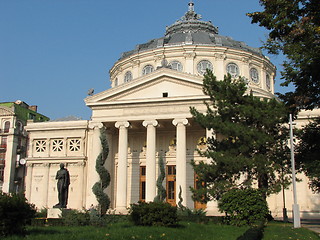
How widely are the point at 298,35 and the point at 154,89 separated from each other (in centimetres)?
2249

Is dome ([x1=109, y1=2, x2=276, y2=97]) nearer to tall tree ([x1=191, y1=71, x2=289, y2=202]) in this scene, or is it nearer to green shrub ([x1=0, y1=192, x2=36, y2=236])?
tall tree ([x1=191, y1=71, x2=289, y2=202])

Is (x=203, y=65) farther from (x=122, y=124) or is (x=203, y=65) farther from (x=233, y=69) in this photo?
(x=122, y=124)

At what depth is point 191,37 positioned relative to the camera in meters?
49.8

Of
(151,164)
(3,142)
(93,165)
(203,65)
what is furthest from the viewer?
(3,142)

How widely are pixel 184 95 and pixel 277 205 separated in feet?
44.3

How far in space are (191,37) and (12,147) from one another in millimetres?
27830

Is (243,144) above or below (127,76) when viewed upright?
below

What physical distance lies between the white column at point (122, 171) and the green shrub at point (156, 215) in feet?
61.3

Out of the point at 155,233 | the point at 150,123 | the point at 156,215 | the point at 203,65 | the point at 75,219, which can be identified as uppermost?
the point at 203,65

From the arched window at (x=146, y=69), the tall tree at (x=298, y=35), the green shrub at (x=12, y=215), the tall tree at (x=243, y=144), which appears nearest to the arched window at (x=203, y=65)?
the arched window at (x=146, y=69)

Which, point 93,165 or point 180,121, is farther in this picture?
point 93,165

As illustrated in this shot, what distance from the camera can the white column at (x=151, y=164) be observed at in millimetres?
36875

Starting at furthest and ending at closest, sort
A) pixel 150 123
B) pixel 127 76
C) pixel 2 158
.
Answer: pixel 2 158 → pixel 127 76 → pixel 150 123

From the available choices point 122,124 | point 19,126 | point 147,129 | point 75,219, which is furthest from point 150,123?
point 19,126
